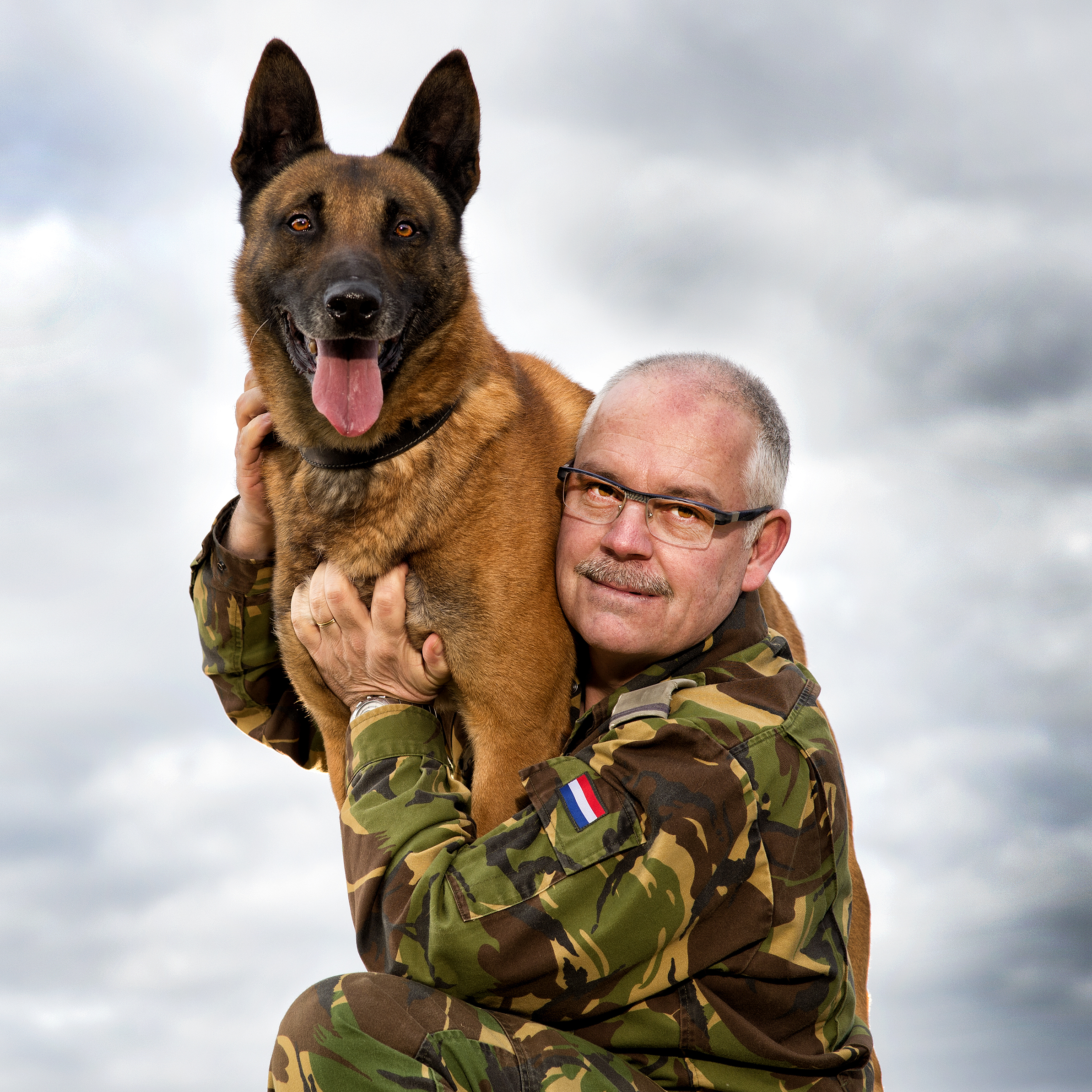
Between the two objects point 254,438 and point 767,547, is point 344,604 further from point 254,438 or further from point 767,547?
point 767,547

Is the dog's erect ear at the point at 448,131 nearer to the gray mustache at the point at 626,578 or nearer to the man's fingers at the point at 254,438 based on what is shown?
the man's fingers at the point at 254,438

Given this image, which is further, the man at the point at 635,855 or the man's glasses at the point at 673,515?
the man's glasses at the point at 673,515

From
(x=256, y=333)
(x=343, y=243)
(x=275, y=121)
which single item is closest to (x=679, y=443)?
(x=343, y=243)

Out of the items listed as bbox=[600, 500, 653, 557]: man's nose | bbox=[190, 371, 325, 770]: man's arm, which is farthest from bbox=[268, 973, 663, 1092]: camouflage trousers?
bbox=[190, 371, 325, 770]: man's arm

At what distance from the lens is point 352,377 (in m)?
2.96

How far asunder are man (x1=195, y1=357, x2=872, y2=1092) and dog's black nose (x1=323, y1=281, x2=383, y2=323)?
75 centimetres

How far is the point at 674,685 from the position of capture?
2582 mm

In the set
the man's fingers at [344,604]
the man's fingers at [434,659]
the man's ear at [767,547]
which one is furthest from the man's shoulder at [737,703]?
the man's fingers at [344,604]

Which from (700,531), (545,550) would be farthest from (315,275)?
(700,531)

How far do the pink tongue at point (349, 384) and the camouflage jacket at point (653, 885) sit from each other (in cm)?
87

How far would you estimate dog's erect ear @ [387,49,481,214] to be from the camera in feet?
10.9

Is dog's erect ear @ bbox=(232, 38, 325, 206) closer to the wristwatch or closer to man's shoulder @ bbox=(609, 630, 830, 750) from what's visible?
the wristwatch

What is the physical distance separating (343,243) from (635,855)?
201 centimetres

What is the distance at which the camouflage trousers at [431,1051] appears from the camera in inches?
88.6
